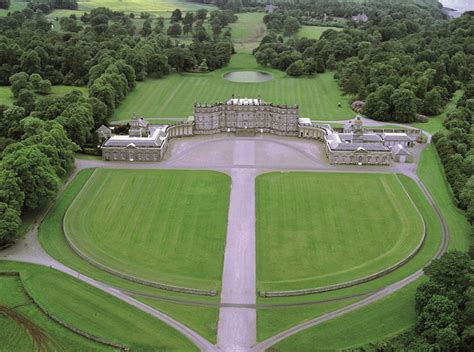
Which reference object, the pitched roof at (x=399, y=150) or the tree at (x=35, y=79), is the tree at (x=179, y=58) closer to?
the tree at (x=35, y=79)

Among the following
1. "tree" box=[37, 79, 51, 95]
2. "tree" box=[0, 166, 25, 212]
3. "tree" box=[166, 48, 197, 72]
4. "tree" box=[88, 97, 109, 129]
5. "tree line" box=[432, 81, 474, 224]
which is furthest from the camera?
"tree" box=[166, 48, 197, 72]

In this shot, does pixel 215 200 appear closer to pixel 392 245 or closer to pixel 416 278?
pixel 392 245

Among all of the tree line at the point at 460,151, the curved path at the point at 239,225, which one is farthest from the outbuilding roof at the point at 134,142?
the tree line at the point at 460,151

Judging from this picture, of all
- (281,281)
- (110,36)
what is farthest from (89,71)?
(281,281)

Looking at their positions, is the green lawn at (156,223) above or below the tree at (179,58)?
above

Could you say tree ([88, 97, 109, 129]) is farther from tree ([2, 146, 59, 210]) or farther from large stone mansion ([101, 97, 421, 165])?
tree ([2, 146, 59, 210])

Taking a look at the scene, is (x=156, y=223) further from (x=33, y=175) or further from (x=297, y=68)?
(x=297, y=68)

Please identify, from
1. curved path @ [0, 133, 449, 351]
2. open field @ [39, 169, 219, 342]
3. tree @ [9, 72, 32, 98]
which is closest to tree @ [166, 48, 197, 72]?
tree @ [9, 72, 32, 98]
